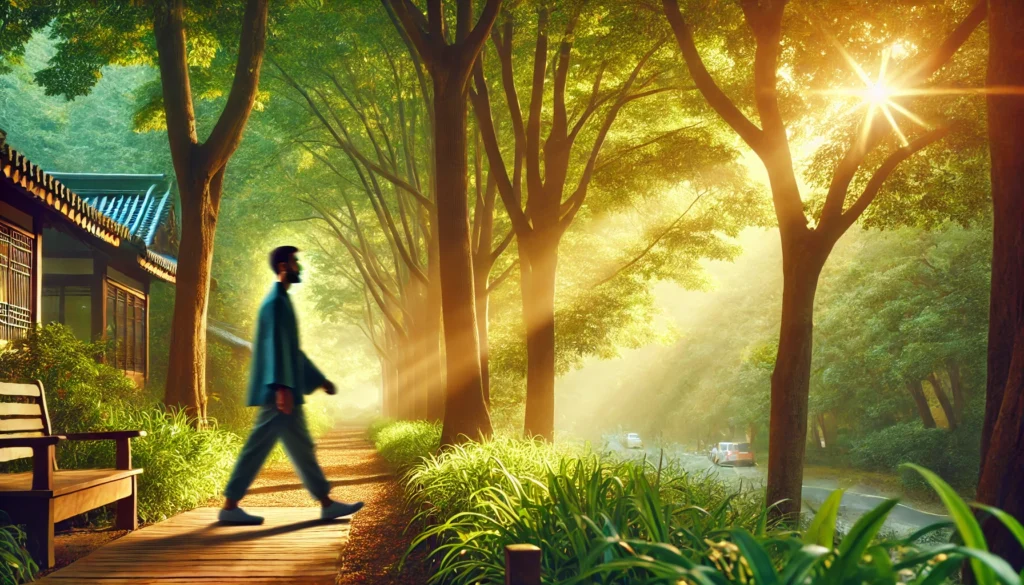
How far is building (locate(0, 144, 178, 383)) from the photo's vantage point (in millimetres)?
13156

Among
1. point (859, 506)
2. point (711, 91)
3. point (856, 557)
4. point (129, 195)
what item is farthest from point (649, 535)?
point (859, 506)

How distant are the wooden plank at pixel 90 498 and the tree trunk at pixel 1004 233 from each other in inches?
237

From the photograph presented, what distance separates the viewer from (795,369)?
1018cm

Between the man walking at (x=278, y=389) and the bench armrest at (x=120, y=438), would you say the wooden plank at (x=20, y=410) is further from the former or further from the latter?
the man walking at (x=278, y=389)

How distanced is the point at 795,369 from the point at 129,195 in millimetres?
19894

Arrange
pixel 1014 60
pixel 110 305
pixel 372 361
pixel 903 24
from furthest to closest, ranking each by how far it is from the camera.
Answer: pixel 372 361 → pixel 110 305 → pixel 903 24 → pixel 1014 60

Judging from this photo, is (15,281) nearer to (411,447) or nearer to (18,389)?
(411,447)

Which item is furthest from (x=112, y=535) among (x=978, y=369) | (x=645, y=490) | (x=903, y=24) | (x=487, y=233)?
(x=978, y=369)


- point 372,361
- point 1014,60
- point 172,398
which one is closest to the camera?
point 1014,60

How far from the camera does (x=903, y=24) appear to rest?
1156cm

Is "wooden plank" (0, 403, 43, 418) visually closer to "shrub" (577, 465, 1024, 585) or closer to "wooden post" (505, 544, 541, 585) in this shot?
"wooden post" (505, 544, 541, 585)

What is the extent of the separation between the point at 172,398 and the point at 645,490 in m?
9.61

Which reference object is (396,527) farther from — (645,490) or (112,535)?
(645,490)

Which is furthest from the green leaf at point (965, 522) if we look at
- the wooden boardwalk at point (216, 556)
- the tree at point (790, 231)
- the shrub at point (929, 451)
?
the shrub at point (929, 451)
